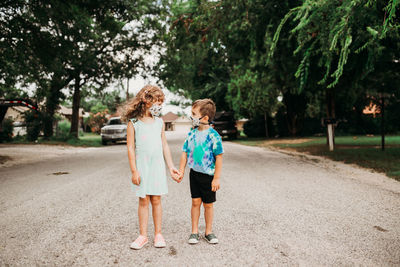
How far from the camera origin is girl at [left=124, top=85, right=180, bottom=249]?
311cm

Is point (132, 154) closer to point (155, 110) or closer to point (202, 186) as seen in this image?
point (155, 110)

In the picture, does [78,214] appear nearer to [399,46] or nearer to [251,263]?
[251,263]

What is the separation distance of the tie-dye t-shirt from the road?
0.78 meters

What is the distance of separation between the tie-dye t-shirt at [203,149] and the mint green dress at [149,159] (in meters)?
0.33

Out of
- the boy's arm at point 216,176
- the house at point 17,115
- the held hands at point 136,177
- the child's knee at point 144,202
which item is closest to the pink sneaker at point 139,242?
the child's knee at point 144,202

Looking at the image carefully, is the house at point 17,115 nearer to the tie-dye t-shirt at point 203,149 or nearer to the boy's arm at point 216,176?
the tie-dye t-shirt at point 203,149

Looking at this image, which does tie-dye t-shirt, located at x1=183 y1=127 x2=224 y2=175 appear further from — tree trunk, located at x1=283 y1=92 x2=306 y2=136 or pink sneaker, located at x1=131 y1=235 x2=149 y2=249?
tree trunk, located at x1=283 y1=92 x2=306 y2=136

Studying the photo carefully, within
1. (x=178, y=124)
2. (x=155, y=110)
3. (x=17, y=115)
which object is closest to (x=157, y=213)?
(x=155, y=110)

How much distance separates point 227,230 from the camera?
3471mm

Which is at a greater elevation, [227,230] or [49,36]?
[49,36]

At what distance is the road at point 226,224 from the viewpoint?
2.76m

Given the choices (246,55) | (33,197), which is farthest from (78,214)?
(246,55)

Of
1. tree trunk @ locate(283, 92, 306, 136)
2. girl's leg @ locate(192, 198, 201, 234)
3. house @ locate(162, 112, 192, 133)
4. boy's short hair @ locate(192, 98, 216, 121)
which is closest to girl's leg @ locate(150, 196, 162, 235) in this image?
girl's leg @ locate(192, 198, 201, 234)

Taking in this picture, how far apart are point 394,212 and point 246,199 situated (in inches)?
80.9
